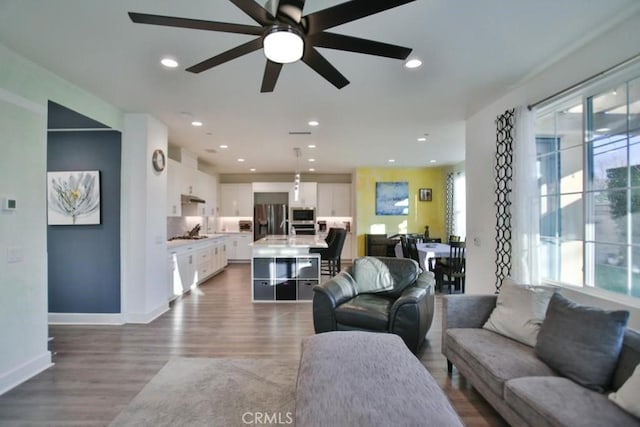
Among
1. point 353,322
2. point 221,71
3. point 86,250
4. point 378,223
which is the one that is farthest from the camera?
point 378,223

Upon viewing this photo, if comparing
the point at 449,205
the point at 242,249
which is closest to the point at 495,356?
the point at 449,205

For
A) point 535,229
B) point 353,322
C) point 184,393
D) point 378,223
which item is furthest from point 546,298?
point 378,223

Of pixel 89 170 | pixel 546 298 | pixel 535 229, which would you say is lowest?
pixel 546 298

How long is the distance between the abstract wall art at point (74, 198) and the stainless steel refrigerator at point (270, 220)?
4902 millimetres

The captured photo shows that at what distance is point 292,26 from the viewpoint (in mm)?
1548

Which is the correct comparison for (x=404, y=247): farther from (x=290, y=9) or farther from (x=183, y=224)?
(x=290, y=9)

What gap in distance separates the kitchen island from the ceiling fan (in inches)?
139

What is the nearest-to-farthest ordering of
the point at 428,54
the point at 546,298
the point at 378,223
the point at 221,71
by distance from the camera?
1. the point at 546,298
2. the point at 428,54
3. the point at 221,71
4. the point at 378,223

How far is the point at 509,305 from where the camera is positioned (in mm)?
2480

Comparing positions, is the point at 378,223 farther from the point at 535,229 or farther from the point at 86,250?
the point at 86,250

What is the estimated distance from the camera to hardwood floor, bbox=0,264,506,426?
221 cm

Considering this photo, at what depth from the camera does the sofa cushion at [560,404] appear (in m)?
1.42

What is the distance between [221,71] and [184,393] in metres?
2.70

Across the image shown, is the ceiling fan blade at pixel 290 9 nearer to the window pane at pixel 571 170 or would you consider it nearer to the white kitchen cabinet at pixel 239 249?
the window pane at pixel 571 170
